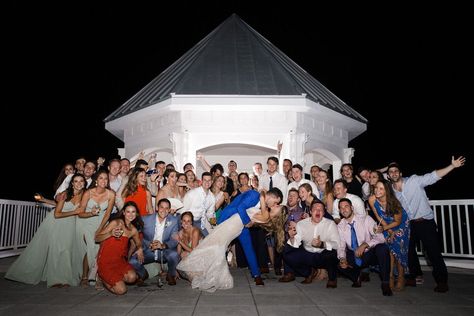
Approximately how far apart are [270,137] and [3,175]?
22989 mm

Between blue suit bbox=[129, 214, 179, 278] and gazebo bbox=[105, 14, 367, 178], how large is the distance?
10.6ft

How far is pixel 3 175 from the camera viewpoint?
24406 mm

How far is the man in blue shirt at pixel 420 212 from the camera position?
503 centimetres

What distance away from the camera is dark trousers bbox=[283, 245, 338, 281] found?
5113 millimetres

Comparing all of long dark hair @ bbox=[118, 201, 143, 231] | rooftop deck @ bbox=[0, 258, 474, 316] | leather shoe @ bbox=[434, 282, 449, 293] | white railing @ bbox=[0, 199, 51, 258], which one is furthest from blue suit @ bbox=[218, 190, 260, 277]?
white railing @ bbox=[0, 199, 51, 258]

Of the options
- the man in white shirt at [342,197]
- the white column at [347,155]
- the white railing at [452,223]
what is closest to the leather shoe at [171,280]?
the man in white shirt at [342,197]

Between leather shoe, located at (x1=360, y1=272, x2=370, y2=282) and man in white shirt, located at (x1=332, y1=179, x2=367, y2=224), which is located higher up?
man in white shirt, located at (x1=332, y1=179, x2=367, y2=224)

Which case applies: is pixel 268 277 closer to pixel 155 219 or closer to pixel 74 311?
pixel 155 219

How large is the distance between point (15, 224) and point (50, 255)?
3753 mm

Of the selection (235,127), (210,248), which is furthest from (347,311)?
(235,127)

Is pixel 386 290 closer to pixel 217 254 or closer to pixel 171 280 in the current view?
pixel 217 254

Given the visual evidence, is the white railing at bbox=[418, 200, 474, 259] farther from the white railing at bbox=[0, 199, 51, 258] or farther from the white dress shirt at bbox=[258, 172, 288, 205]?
the white railing at bbox=[0, 199, 51, 258]

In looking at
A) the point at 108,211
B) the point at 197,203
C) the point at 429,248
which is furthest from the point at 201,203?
the point at 429,248

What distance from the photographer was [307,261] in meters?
5.31
